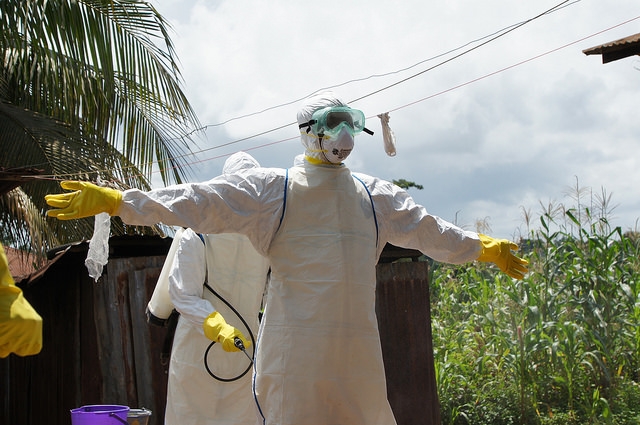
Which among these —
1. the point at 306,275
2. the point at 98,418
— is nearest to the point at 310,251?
the point at 306,275

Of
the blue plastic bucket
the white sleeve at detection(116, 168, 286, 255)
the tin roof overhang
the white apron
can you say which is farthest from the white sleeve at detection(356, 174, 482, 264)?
the tin roof overhang

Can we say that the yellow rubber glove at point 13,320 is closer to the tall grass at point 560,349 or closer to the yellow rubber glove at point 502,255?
the yellow rubber glove at point 502,255

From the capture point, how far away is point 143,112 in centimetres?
838

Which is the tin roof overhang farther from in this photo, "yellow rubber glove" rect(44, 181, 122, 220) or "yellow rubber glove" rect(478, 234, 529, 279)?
"yellow rubber glove" rect(44, 181, 122, 220)

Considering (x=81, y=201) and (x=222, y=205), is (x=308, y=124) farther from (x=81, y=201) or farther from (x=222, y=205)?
(x=81, y=201)

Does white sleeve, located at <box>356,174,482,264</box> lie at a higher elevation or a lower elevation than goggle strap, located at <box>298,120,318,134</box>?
lower

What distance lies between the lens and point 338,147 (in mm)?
3754

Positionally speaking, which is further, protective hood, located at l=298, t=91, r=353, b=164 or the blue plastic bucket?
the blue plastic bucket

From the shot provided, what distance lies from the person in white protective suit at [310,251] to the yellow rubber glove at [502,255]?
0.65m

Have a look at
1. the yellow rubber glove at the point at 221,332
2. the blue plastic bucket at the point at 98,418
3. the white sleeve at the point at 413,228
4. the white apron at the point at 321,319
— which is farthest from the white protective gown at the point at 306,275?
the blue plastic bucket at the point at 98,418

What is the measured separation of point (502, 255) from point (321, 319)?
3.86ft

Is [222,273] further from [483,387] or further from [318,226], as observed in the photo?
[483,387]

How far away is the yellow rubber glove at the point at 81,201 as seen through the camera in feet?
10.8

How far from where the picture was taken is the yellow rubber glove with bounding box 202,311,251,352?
3.80m
